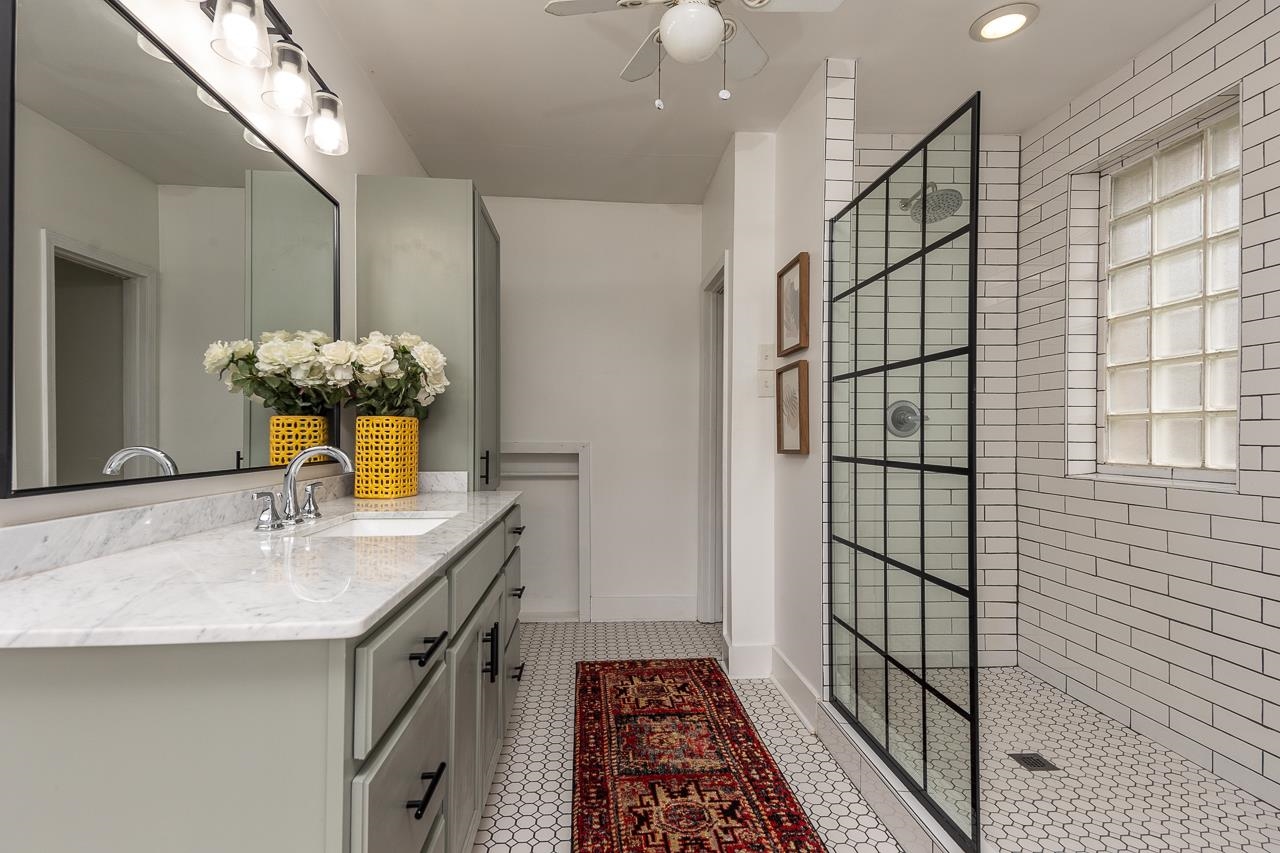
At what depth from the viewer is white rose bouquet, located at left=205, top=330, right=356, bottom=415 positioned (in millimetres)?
1491

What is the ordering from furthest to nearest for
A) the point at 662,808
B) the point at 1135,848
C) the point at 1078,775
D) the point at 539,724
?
the point at 539,724, the point at 1078,775, the point at 662,808, the point at 1135,848

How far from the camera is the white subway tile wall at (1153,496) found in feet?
5.84

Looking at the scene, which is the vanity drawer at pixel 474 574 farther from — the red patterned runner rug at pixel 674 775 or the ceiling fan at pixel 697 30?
the ceiling fan at pixel 697 30

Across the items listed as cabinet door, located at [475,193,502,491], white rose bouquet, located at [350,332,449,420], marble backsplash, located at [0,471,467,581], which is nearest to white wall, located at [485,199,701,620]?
cabinet door, located at [475,193,502,491]

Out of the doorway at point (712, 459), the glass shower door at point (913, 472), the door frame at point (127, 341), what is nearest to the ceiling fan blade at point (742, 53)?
the glass shower door at point (913, 472)

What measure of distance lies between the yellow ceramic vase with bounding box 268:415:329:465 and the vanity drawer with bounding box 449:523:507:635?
25.4 inches

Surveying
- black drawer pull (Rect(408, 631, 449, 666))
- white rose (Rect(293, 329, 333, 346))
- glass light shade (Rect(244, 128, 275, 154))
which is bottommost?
black drawer pull (Rect(408, 631, 449, 666))

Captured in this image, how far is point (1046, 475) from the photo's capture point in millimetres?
2656

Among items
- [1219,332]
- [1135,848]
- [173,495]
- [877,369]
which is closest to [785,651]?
[1135,848]

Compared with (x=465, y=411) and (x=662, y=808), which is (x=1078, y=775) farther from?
(x=465, y=411)

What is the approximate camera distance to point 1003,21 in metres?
2.01

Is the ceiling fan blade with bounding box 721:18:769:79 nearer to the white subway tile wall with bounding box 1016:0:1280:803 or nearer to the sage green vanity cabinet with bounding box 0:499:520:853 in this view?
the white subway tile wall with bounding box 1016:0:1280:803

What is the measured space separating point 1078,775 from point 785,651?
3.54 ft

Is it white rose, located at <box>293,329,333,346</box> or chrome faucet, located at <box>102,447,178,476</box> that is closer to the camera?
chrome faucet, located at <box>102,447,178,476</box>
